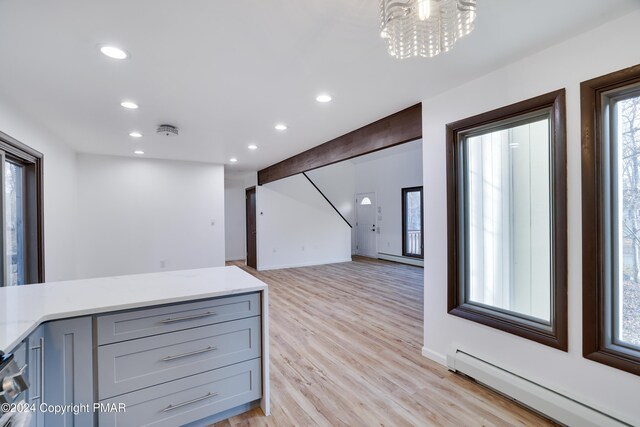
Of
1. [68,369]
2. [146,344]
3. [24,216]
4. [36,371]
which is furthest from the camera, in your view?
[24,216]

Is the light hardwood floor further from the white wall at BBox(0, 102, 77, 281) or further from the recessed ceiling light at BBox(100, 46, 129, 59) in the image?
the white wall at BBox(0, 102, 77, 281)

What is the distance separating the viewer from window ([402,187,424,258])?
7699 mm

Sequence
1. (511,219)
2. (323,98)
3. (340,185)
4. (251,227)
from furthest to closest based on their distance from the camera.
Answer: (340,185)
(251,227)
(323,98)
(511,219)

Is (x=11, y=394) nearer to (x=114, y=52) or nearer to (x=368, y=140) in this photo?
(x=114, y=52)

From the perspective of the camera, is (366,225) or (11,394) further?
(366,225)

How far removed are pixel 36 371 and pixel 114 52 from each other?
1.81 metres

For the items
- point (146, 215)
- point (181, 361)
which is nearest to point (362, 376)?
point (181, 361)

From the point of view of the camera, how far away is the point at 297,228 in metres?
7.62

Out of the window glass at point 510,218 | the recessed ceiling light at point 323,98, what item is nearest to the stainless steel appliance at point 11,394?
the recessed ceiling light at point 323,98

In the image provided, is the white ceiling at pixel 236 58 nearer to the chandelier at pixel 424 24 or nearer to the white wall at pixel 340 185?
the chandelier at pixel 424 24

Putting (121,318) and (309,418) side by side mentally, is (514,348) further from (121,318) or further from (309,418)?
(121,318)

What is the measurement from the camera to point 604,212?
168 centimetres

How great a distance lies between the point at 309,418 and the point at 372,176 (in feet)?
24.9

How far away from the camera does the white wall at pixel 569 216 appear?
162 centimetres
